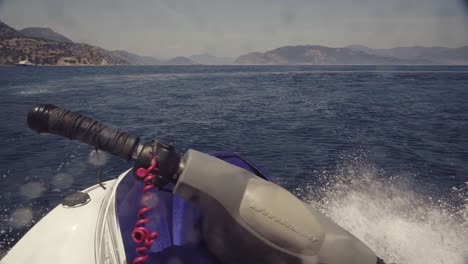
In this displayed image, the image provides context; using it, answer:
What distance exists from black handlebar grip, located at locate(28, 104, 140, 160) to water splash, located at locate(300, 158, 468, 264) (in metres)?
6.29

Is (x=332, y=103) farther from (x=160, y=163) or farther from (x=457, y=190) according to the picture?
(x=160, y=163)

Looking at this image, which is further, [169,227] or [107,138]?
[169,227]

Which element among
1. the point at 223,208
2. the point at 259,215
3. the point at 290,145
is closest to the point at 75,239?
the point at 223,208

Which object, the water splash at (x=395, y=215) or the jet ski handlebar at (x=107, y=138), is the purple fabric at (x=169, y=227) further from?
the water splash at (x=395, y=215)

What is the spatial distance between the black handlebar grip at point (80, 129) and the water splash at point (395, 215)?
247 inches

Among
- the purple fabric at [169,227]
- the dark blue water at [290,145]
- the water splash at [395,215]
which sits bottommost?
the water splash at [395,215]

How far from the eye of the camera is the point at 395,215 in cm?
792

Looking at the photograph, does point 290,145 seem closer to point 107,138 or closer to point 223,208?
point 223,208

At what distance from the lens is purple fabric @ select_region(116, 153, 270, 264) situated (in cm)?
264

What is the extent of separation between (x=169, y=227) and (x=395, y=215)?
293 inches

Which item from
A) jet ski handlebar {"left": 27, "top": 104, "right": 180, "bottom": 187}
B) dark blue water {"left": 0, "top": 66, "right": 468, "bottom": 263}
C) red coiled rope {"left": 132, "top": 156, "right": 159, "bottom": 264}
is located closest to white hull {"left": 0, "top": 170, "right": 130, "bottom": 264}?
red coiled rope {"left": 132, "top": 156, "right": 159, "bottom": 264}

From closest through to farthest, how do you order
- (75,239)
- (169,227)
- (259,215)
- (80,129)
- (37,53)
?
(259,215)
(80,129)
(169,227)
(75,239)
(37,53)

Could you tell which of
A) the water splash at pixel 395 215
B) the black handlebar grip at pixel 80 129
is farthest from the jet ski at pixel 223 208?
the water splash at pixel 395 215

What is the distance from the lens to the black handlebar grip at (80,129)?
2219mm
